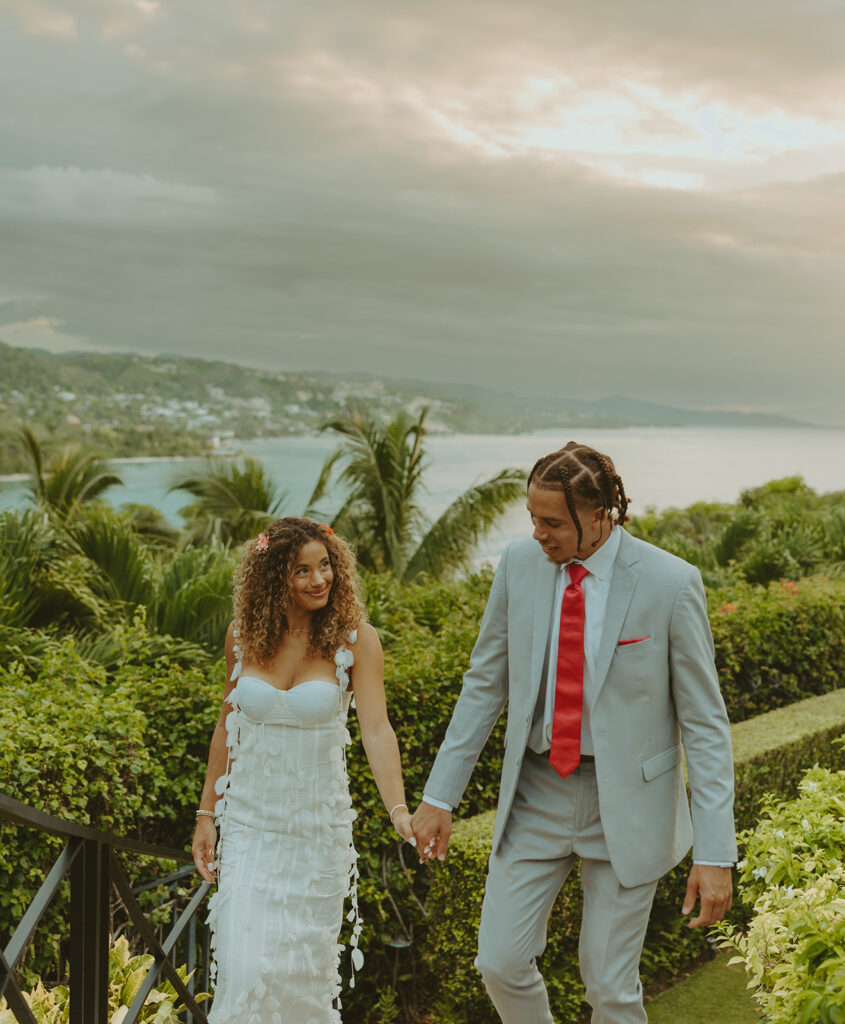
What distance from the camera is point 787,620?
8.31m

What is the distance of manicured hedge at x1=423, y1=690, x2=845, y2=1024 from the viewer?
4551mm

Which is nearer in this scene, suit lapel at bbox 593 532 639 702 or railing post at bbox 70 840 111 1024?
railing post at bbox 70 840 111 1024

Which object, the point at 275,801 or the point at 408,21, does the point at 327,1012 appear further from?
the point at 408,21

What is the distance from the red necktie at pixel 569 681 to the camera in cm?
317

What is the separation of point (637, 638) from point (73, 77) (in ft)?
251

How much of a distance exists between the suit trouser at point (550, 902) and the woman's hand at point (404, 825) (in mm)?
301

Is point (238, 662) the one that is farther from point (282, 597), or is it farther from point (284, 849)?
point (284, 849)

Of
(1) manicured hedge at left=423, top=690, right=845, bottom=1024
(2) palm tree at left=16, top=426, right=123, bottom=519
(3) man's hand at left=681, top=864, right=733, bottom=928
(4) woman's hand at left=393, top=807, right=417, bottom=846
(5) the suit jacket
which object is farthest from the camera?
(2) palm tree at left=16, top=426, right=123, bottom=519

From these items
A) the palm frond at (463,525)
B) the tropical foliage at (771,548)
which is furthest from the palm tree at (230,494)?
the tropical foliage at (771,548)

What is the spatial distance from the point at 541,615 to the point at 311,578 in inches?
32.0

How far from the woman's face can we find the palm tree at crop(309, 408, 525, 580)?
12.4 metres

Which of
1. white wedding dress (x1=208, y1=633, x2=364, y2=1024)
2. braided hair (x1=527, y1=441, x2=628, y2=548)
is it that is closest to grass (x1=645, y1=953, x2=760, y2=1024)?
white wedding dress (x1=208, y1=633, x2=364, y2=1024)

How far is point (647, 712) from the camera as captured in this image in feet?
10.4

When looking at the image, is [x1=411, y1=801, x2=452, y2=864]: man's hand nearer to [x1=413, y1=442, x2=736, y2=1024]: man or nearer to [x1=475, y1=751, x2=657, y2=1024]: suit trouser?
[x1=413, y1=442, x2=736, y2=1024]: man
